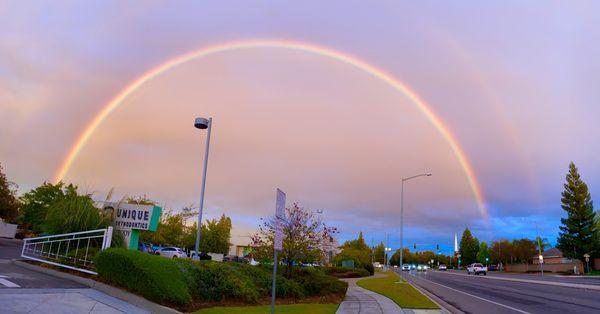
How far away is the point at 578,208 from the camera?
81.6 meters

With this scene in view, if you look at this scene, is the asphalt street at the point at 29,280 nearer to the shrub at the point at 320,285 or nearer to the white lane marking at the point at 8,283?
the white lane marking at the point at 8,283

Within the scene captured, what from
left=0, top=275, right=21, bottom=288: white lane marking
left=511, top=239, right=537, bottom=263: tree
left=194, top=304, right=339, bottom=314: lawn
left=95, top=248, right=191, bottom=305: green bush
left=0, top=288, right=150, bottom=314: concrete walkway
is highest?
left=511, top=239, right=537, bottom=263: tree

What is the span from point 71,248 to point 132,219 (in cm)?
256

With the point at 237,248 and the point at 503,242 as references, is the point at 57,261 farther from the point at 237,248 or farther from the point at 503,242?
the point at 503,242

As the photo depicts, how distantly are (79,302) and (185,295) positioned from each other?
291 cm

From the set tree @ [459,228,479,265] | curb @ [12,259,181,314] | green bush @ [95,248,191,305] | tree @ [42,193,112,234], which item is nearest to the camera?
curb @ [12,259,181,314]

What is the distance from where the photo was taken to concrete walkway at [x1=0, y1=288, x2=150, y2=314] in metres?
9.91

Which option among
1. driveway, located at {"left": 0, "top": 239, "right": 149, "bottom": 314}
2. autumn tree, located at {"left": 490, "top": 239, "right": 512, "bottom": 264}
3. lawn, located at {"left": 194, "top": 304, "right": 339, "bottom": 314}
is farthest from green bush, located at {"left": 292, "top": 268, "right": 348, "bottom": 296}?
autumn tree, located at {"left": 490, "top": 239, "right": 512, "bottom": 264}

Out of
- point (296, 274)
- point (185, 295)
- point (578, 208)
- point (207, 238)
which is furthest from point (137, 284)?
point (578, 208)

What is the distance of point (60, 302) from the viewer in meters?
10.9

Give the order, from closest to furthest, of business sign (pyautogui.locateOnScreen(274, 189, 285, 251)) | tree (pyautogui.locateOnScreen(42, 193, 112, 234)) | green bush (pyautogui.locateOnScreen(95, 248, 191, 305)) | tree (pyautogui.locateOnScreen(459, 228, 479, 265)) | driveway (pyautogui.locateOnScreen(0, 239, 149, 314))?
business sign (pyautogui.locateOnScreen(274, 189, 285, 251)), driveway (pyautogui.locateOnScreen(0, 239, 149, 314)), green bush (pyautogui.locateOnScreen(95, 248, 191, 305)), tree (pyautogui.locateOnScreen(42, 193, 112, 234)), tree (pyautogui.locateOnScreen(459, 228, 479, 265))

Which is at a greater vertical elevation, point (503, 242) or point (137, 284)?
point (503, 242)

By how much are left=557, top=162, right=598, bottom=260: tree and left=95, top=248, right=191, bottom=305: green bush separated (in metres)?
83.9

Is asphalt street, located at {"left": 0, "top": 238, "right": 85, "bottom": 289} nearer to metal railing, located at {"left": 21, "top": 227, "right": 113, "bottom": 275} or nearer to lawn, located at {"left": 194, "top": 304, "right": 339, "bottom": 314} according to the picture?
metal railing, located at {"left": 21, "top": 227, "right": 113, "bottom": 275}
